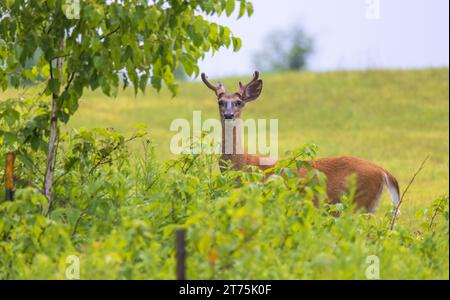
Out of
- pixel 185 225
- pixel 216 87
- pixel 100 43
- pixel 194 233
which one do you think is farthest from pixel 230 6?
pixel 216 87

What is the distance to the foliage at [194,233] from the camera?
23.4 ft

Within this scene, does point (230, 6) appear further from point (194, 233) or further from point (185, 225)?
point (194, 233)

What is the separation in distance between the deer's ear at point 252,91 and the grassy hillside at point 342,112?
1103cm

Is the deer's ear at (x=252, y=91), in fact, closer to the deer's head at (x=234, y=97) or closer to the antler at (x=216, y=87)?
the deer's head at (x=234, y=97)

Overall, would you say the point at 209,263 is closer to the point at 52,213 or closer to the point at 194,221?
the point at 194,221

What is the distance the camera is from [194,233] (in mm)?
6984

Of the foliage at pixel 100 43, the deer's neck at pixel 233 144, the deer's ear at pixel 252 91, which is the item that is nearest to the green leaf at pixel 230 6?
the foliage at pixel 100 43

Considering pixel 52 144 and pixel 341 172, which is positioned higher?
pixel 52 144

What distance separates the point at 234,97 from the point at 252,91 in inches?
18.9

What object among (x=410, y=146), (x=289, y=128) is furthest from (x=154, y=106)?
(x=410, y=146)

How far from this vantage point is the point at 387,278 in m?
7.44

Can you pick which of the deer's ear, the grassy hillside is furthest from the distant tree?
the deer's ear

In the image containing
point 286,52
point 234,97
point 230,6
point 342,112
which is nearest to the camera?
point 230,6

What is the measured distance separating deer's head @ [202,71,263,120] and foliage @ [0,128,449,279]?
2.64 metres
